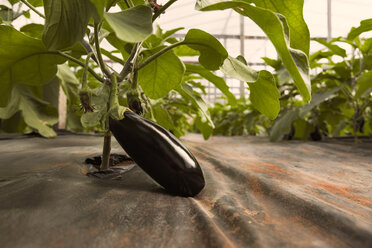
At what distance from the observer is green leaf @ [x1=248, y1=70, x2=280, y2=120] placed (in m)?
0.61

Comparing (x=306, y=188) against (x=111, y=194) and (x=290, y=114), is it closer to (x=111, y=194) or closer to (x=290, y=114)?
(x=111, y=194)

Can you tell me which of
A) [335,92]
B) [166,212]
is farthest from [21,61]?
[335,92]

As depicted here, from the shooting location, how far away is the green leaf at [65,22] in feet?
1.36

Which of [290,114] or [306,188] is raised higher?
[290,114]

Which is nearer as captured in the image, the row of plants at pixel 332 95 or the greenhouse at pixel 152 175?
the greenhouse at pixel 152 175

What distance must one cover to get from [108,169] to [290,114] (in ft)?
4.63

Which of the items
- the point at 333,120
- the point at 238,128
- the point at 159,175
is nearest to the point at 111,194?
the point at 159,175

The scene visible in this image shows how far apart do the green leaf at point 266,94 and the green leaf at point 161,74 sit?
18 centimetres

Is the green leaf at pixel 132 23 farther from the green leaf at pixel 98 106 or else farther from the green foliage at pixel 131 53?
the green leaf at pixel 98 106

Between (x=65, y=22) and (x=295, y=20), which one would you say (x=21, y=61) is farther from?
(x=295, y=20)

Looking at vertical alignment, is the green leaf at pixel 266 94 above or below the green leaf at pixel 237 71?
below

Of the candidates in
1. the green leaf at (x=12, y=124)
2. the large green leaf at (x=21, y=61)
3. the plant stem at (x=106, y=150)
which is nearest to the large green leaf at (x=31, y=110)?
the green leaf at (x=12, y=124)

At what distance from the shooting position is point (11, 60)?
563 millimetres

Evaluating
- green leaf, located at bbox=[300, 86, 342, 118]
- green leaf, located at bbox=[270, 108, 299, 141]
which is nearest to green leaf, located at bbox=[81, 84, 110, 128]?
green leaf, located at bbox=[300, 86, 342, 118]
